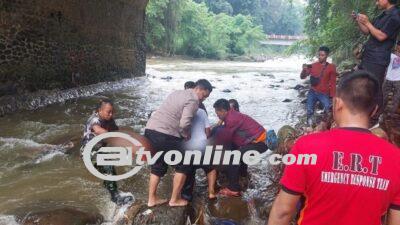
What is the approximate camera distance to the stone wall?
10133 millimetres

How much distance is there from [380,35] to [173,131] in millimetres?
2682

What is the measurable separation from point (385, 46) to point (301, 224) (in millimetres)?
3715

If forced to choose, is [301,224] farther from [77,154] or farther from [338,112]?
[77,154]

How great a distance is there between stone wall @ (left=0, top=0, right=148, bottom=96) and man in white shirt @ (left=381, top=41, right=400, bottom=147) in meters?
8.32

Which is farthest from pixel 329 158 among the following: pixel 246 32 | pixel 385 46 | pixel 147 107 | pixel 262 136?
pixel 246 32

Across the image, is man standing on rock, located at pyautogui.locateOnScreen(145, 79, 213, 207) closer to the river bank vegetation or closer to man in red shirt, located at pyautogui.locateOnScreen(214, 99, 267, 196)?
man in red shirt, located at pyautogui.locateOnScreen(214, 99, 267, 196)

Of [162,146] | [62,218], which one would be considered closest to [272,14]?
[162,146]

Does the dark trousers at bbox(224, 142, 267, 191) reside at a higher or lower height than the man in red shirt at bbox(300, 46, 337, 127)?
lower

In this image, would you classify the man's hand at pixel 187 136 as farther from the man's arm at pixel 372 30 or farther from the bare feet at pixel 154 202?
the man's arm at pixel 372 30

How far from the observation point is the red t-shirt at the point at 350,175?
73.2 inches

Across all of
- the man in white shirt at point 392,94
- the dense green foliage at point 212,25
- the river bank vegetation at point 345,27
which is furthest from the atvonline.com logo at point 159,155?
the dense green foliage at point 212,25

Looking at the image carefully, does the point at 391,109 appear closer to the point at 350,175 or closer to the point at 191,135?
the point at 191,135

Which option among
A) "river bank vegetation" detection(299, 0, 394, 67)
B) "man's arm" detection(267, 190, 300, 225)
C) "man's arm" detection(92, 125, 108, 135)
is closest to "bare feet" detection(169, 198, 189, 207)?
"man's arm" detection(92, 125, 108, 135)

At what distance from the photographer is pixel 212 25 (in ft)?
166
